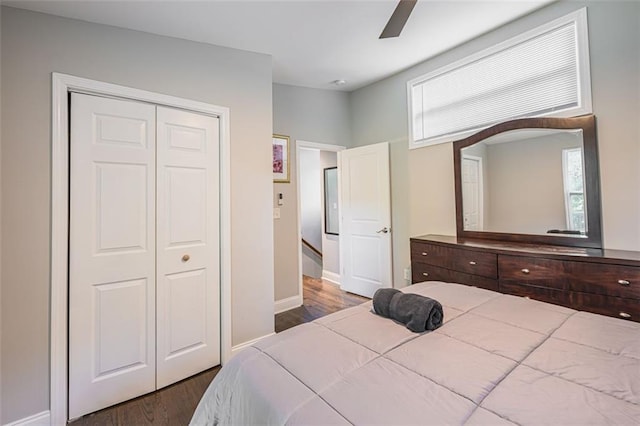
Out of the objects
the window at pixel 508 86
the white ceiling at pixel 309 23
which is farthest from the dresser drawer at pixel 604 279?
the white ceiling at pixel 309 23

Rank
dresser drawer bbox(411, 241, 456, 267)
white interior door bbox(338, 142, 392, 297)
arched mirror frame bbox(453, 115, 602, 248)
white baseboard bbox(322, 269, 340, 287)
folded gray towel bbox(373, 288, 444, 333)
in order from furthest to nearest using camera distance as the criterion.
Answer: white baseboard bbox(322, 269, 340, 287) → white interior door bbox(338, 142, 392, 297) → dresser drawer bbox(411, 241, 456, 267) → arched mirror frame bbox(453, 115, 602, 248) → folded gray towel bbox(373, 288, 444, 333)

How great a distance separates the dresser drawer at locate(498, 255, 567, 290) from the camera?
1939 mm

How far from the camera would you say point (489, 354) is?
0.97 meters

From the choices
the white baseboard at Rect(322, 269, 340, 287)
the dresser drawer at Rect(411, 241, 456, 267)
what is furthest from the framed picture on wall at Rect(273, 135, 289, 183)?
the white baseboard at Rect(322, 269, 340, 287)

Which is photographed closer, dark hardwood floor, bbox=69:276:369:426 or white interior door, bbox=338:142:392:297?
dark hardwood floor, bbox=69:276:369:426

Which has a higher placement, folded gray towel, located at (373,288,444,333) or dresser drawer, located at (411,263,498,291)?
folded gray towel, located at (373,288,444,333)

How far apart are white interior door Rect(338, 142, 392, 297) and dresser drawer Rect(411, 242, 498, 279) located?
79cm

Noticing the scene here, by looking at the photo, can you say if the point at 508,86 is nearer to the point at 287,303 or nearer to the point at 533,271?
the point at 533,271

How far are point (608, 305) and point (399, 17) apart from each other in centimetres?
206

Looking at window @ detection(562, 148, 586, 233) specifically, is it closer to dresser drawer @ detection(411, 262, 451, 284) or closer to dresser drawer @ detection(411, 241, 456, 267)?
dresser drawer @ detection(411, 241, 456, 267)

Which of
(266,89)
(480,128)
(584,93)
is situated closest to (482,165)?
(480,128)

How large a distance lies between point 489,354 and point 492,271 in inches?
58.8

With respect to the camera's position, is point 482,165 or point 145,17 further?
point 482,165

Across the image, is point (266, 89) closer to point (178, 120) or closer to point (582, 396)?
point (178, 120)
